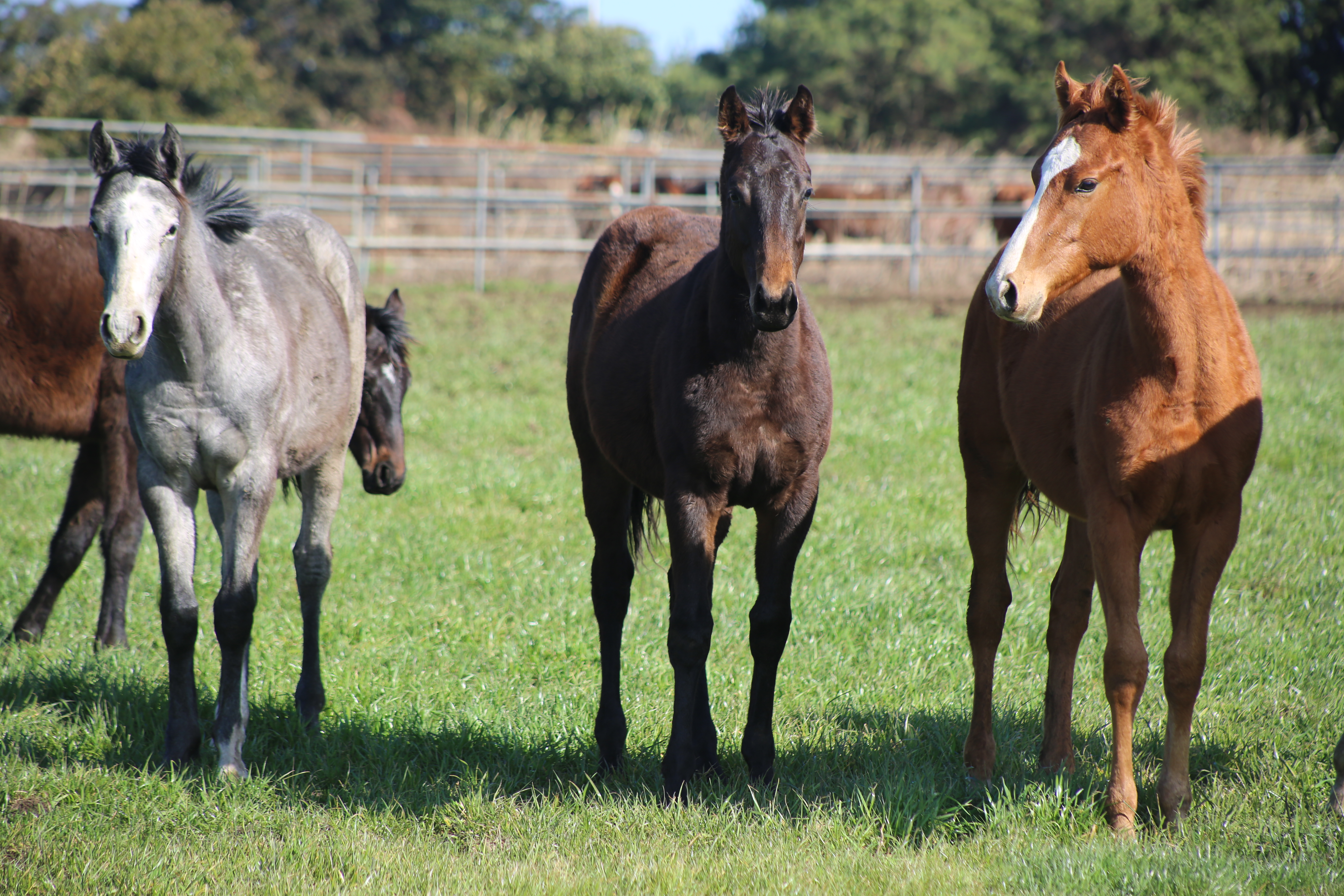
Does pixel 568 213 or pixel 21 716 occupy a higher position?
pixel 568 213

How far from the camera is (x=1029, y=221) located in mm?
3062

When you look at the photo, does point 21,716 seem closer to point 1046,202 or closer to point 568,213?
point 1046,202

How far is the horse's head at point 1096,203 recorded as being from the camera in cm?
302

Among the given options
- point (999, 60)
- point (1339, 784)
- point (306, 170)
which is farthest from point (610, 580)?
point (999, 60)

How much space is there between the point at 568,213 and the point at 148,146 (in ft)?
51.2

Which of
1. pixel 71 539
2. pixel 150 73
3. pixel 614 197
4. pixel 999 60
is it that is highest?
pixel 999 60

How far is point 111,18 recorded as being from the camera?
31906mm

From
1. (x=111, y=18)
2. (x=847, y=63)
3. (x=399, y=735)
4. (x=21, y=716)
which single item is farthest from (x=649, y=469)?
(x=847, y=63)

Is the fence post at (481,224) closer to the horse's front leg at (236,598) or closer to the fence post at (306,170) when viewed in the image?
the fence post at (306,170)

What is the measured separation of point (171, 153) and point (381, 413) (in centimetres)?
206

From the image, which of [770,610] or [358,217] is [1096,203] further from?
[358,217]

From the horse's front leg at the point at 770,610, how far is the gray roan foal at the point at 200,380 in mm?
1888

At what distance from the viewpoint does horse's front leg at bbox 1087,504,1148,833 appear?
3.17 metres

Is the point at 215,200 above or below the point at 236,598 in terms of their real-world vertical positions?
above
